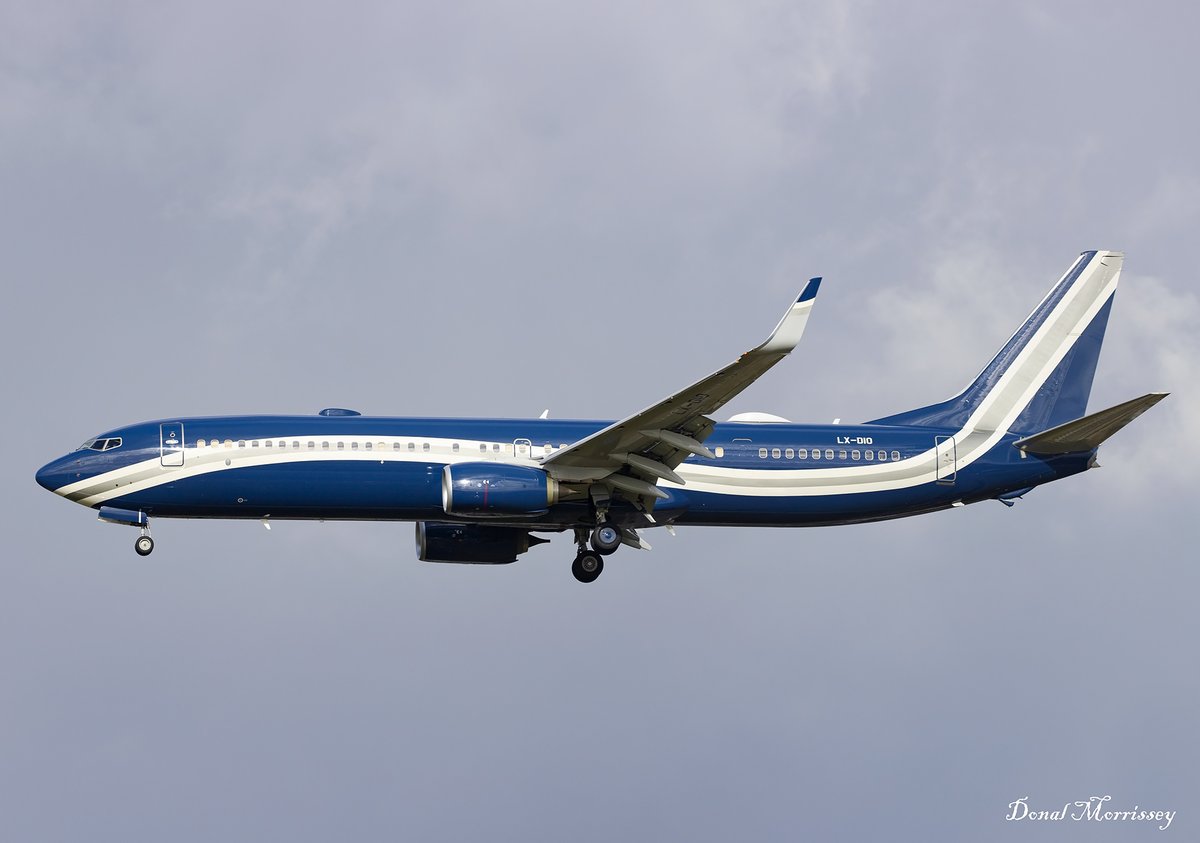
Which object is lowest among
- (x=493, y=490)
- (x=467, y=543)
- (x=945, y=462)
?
(x=467, y=543)

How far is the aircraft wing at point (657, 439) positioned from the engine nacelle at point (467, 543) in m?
5.21

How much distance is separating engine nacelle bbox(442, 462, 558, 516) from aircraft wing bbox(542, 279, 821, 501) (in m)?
0.67

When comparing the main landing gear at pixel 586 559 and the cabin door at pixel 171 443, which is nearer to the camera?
the cabin door at pixel 171 443

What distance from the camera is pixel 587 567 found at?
157ft

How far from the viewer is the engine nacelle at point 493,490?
1722 inches

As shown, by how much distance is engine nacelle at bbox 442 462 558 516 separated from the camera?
144 feet

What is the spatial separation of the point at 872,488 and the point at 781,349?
37.5ft

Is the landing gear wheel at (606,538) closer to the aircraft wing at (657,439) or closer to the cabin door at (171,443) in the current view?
the aircraft wing at (657,439)

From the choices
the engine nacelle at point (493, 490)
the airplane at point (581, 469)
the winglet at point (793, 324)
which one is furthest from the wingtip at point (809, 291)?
the engine nacelle at point (493, 490)

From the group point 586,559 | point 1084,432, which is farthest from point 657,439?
point 1084,432

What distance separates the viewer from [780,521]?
48125mm

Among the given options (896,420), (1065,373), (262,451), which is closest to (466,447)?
(262,451)

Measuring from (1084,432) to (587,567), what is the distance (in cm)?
1442

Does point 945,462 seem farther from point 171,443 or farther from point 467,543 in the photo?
point 171,443
